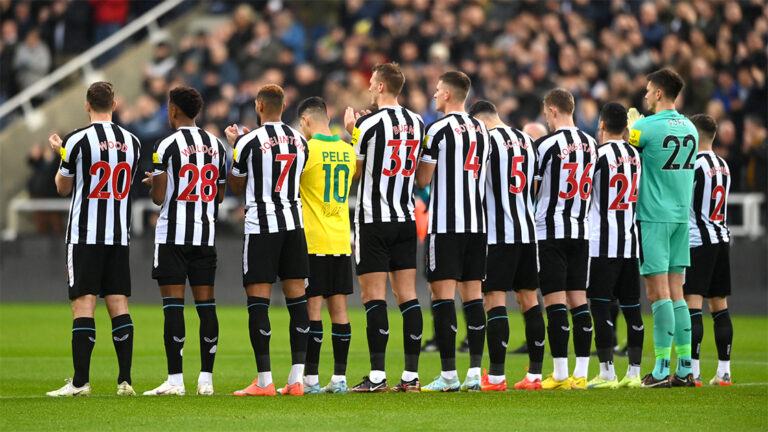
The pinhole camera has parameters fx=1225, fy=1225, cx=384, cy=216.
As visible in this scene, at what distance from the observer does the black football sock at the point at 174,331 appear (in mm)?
9188

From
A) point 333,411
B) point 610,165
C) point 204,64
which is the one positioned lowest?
point 333,411

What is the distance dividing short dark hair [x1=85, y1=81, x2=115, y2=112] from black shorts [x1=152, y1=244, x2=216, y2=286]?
1140 mm

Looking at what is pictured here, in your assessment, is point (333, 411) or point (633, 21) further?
point (633, 21)

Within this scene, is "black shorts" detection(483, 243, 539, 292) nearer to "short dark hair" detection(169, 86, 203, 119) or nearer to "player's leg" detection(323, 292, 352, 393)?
"player's leg" detection(323, 292, 352, 393)

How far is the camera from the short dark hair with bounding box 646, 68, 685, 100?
397 inches

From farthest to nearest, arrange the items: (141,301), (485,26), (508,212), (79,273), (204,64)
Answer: (204,64) → (485,26) → (141,301) → (508,212) → (79,273)

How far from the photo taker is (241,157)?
29.9 ft

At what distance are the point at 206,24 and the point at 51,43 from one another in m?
3.30

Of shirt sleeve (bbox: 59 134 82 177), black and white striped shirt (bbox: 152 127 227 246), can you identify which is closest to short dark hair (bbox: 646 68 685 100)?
black and white striped shirt (bbox: 152 127 227 246)

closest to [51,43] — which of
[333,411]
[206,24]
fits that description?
[206,24]

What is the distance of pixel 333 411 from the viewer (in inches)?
322

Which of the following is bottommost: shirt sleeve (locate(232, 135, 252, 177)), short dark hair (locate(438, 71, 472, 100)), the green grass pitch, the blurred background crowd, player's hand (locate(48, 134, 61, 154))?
the green grass pitch

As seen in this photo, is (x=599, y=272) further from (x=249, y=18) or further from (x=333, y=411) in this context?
(x=249, y=18)

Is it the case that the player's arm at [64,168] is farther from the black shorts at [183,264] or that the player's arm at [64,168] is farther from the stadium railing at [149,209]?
the stadium railing at [149,209]
